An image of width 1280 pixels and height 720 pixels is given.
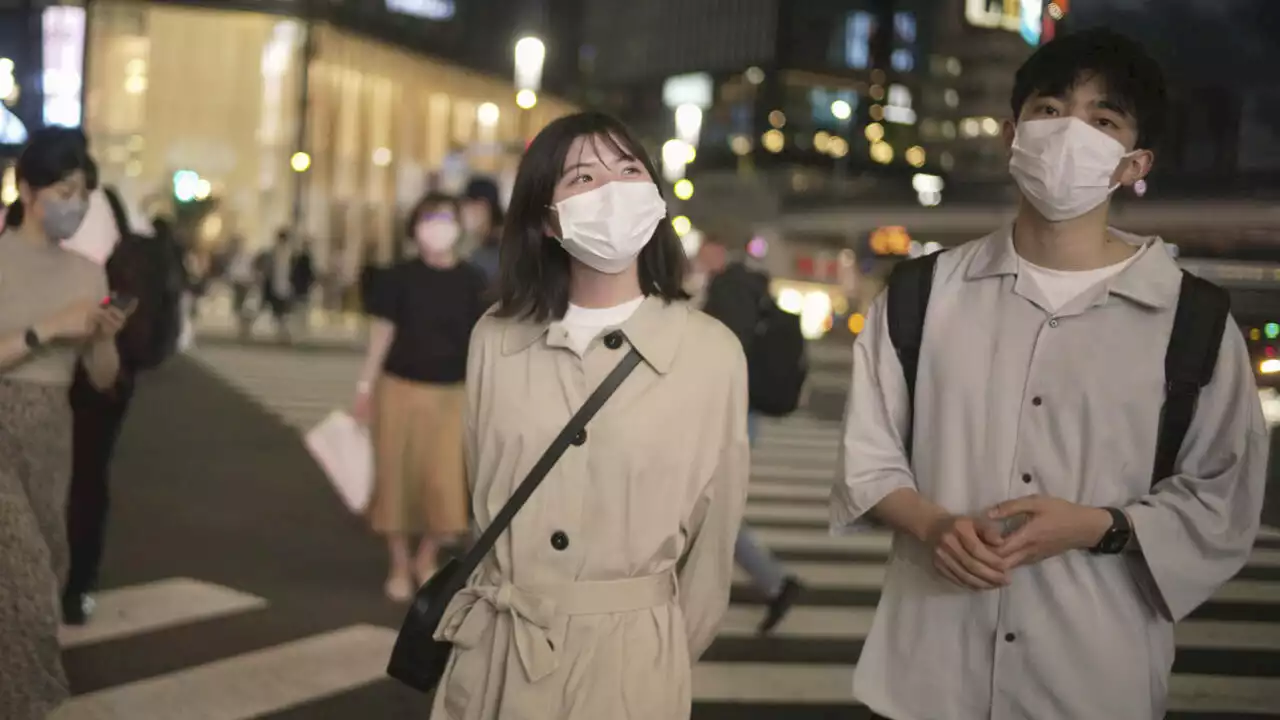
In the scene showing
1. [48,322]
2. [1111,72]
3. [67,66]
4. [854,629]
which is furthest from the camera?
[67,66]

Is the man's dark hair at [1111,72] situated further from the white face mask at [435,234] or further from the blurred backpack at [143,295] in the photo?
the white face mask at [435,234]

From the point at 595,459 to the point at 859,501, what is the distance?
0.54 metres

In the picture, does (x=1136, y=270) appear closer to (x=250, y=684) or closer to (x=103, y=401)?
(x=250, y=684)

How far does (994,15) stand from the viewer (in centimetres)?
1897

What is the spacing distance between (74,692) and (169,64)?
1442 inches

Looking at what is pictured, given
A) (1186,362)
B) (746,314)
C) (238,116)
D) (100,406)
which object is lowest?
(100,406)

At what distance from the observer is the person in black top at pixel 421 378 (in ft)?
20.9

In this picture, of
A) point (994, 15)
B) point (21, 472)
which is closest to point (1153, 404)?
point (21, 472)

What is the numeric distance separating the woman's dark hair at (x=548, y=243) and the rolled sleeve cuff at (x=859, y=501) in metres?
0.56

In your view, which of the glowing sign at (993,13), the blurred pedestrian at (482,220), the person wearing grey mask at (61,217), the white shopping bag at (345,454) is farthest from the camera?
the glowing sign at (993,13)

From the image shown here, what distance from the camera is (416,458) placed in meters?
6.46

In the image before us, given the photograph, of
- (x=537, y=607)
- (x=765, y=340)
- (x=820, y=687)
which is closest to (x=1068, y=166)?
(x=537, y=607)

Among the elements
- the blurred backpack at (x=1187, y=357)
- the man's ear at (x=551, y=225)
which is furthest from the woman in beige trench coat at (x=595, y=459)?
the blurred backpack at (x=1187, y=357)

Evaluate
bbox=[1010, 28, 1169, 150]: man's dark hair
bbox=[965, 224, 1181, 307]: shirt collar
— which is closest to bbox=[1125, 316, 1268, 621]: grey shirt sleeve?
bbox=[965, 224, 1181, 307]: shirt collar
